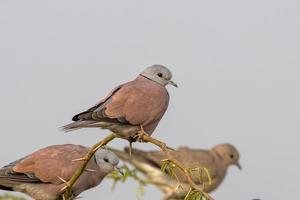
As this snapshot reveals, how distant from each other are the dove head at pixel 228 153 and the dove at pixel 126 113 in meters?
9.35

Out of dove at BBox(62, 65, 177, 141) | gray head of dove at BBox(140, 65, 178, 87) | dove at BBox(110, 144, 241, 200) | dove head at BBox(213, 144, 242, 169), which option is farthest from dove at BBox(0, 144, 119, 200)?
dove head at BBox(213, 144, 242, 169)

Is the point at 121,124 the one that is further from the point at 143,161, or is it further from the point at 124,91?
the point at 143,161

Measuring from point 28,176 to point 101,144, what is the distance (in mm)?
2062

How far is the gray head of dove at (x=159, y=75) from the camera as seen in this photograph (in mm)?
7406

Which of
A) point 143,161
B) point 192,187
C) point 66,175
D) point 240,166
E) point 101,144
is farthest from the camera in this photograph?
point 240,166

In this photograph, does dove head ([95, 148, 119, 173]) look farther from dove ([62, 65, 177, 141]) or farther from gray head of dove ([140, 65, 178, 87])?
gray head of dove ([140, 65, 178, 87])

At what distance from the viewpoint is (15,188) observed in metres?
6.11

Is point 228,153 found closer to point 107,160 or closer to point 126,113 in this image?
point 107,160

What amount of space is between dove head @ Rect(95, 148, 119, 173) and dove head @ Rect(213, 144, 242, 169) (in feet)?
29.6

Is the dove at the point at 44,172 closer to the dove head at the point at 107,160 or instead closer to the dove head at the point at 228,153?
the dove head at the point at 107,160

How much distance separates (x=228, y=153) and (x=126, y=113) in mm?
9942

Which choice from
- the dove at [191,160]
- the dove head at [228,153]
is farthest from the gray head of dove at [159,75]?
the dove head at [228,153]

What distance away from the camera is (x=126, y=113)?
20.2 feet

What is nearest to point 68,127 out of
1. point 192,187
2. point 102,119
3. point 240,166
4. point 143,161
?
point 102,119
